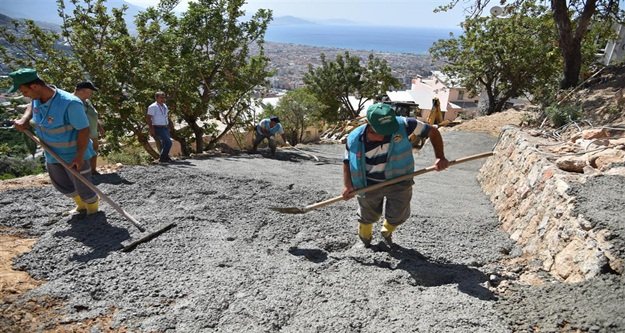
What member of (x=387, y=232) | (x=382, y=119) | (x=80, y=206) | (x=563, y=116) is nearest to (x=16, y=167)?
(x=80, y=206)

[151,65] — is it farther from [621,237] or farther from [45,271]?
[621,237]

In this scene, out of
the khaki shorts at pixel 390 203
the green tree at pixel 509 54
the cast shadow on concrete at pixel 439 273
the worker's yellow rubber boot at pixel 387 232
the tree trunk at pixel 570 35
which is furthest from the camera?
the green tree at pixel 509 54

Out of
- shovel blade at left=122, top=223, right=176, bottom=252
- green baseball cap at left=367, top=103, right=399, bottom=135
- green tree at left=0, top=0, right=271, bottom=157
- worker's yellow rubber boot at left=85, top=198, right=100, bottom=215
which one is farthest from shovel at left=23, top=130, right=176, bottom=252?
green tree at left=0, top=0, right=271, bottom=157

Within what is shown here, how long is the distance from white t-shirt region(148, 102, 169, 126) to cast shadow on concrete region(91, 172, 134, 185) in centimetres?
169

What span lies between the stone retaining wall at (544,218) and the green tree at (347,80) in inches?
784

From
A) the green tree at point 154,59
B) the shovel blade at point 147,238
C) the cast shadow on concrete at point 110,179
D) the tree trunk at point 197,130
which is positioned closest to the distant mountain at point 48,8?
the green tree at point 154,59

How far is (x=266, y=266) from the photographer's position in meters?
3.35

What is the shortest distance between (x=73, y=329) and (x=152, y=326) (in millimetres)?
513

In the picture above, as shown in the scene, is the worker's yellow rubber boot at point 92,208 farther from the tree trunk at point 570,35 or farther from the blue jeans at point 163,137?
the tree trunk at point 570,35

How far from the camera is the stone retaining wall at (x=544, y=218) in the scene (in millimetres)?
2818

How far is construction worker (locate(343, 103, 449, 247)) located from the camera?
3.43 meters

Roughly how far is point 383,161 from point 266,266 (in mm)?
1351

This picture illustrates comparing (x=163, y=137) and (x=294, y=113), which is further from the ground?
(x=163, y=137)

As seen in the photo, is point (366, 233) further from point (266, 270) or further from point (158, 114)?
point (158, 114)
